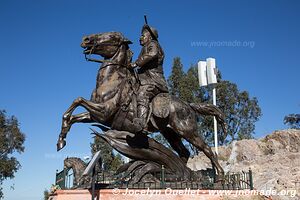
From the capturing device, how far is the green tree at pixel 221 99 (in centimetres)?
3425

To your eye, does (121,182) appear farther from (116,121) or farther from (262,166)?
(262,166)

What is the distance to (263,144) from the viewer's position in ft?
98.3

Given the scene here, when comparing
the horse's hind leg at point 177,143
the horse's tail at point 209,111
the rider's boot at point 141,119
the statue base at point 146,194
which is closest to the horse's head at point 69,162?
the statue base at point 146,194

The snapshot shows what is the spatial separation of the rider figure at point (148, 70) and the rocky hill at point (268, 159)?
892cm

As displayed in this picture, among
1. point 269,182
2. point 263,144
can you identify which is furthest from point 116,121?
point 263,144

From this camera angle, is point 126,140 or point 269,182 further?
point 269,182

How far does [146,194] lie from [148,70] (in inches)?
141

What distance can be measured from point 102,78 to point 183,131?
2.67 m

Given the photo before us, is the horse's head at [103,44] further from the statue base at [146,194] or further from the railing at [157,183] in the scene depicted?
the statue base at [146,194]

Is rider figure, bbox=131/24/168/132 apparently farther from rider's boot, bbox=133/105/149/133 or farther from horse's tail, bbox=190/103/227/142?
horse's tail, bbox=190/103/227/142

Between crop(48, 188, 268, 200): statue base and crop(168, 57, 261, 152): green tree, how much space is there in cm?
2507

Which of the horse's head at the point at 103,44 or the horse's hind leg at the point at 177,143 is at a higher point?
the horse's head at the point at 103,44

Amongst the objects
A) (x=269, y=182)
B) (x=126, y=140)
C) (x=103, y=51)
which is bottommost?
(x=269, y=182)

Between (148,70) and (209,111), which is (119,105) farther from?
(209,111)
